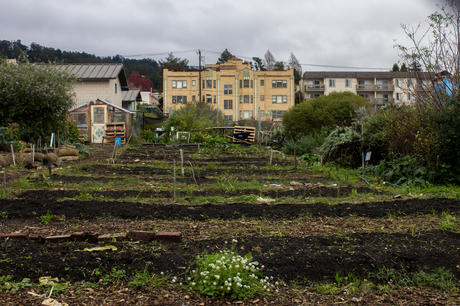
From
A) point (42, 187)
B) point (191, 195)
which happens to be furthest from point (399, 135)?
point (42, 187)

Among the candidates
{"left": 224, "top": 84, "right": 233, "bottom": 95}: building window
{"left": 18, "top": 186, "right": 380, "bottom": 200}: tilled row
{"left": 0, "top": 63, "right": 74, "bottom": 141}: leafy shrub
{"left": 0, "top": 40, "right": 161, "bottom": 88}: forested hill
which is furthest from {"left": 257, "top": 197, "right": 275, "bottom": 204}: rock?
{"left": 224, "top": 84, "right": 233, "bottom": 95}: building window

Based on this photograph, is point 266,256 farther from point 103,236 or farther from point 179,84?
point 179,84

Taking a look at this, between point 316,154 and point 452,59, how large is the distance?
20.9 feet

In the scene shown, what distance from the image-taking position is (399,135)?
11.9 m

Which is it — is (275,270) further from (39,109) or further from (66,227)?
(39,109)

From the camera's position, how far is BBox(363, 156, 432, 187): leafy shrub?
10523 millimetres

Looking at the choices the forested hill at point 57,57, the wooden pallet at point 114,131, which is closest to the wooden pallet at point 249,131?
the wooden pallet at point 114,131

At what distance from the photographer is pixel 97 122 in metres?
26.3

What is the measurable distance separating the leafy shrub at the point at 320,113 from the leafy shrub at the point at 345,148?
538 centimetres

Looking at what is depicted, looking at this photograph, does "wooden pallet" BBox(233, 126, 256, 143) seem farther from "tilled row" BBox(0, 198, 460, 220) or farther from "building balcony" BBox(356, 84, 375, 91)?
"building balcony" BBox(356, 84, 375, 91)

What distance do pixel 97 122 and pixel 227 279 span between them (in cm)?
2444

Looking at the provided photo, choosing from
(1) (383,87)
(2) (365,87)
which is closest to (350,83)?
(2) (365,87)

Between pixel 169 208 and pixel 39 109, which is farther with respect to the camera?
pixel 39 109

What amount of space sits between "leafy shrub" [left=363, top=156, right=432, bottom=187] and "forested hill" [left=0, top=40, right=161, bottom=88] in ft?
45.6
